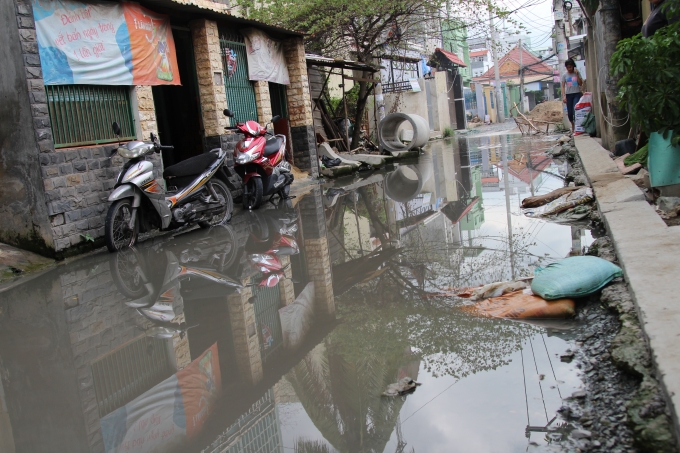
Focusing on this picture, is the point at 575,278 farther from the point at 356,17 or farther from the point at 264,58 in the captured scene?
the point at 356,17

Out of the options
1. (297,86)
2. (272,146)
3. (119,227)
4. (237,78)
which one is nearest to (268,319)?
(119,227)

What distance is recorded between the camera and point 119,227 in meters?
7.55

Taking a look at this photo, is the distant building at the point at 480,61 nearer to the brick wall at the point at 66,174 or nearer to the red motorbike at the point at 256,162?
the red motorbike at the point at 256,162

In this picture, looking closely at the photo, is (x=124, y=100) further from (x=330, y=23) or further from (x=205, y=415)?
(x=330, y=23)

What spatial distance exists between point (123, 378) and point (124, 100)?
6.14m

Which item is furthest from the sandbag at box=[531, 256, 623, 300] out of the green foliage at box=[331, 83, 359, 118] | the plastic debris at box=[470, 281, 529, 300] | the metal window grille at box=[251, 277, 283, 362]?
the green foliage at box=[331, 83, 359, 118]

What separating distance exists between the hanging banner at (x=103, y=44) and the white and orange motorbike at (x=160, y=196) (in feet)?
3.13

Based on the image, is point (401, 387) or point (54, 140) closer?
point (401, 387)

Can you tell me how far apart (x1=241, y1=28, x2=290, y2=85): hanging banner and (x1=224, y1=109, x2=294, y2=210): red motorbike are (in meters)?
2.79

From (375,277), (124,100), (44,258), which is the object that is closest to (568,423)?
(375,277)

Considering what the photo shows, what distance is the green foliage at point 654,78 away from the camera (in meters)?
5.98

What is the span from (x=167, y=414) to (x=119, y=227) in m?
4.90

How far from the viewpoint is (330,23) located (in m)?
17.8

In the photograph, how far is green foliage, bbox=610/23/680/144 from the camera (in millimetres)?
5984
